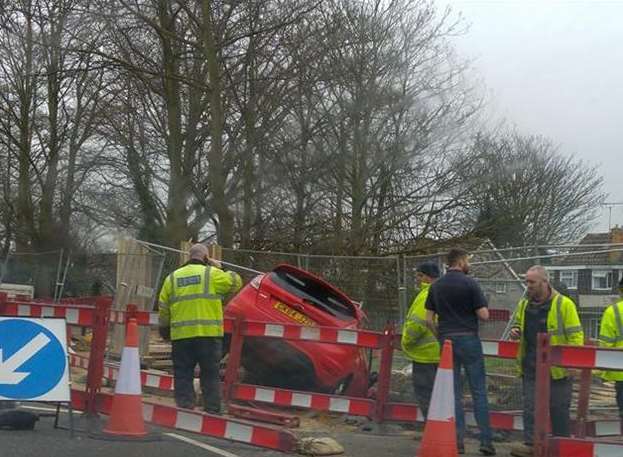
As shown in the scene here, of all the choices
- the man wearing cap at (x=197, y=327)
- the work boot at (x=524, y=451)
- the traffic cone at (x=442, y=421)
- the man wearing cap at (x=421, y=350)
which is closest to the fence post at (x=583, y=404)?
the work boot at (x=524, y=451)

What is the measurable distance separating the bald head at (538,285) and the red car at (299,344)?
109 inches

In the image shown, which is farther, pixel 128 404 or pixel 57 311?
pixel 57 311

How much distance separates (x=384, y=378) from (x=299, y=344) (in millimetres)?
1276

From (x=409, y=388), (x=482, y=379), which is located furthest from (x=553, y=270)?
(x=482, y=379)

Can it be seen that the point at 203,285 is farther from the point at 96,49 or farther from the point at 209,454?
the point at 96,49

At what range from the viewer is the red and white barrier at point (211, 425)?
290 inches

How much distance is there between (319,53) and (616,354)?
56.4ft

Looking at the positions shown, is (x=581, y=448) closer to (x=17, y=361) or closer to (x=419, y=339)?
(x=419, y=339)

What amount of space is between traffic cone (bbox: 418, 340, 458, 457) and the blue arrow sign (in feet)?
9.87

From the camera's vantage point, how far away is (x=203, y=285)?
877 centimetres

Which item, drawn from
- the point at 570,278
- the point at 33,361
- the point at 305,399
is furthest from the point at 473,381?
the point at 570,278

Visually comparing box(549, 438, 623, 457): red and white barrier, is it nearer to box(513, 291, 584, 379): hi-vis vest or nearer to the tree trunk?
box(513, 291, 584, 379): hi-vis vest

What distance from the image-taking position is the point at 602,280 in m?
12.1

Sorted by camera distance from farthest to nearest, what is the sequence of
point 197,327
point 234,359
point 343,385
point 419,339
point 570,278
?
point 570,278, point 343,385, point 234,359, point 197,327, point 419,339
